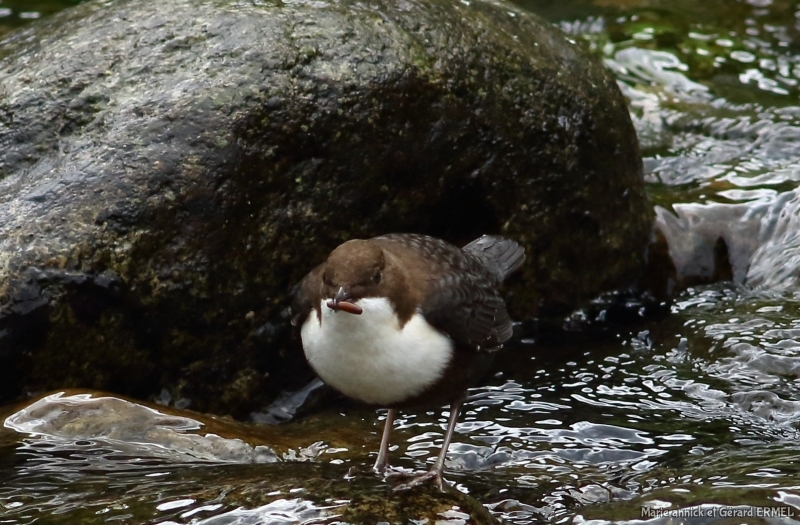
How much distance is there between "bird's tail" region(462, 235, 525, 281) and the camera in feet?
15.1

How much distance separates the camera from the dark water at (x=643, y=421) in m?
3.39

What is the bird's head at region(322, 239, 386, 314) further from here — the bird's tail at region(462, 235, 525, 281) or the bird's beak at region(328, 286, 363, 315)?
the bird's tail at region(462, 235, 525, 281)

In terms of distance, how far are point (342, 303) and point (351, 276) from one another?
140 millimetres

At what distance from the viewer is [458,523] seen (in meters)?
3.25

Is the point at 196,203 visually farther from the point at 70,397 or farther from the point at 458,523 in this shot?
the point at 458,523

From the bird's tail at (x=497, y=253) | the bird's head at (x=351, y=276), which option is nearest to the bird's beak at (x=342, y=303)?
the bird's head at (x=351, y=276)

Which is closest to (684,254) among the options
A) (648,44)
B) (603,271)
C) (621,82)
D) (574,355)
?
(603,271)

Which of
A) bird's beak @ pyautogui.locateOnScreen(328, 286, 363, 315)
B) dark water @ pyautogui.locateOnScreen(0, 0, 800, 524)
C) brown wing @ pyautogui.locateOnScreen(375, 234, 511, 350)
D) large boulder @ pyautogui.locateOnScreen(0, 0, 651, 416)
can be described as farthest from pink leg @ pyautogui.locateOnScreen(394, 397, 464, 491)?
large boulder @ pyautogui.locateOnScreen(0, 0, 651, 416)

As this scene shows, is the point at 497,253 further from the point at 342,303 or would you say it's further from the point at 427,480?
the point at 342,303

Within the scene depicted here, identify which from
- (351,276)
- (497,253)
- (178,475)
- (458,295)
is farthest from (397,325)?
(497,253)

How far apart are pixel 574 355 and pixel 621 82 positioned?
11.1 ft

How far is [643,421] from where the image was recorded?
4.55 metres

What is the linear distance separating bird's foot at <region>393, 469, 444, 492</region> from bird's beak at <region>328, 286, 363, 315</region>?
2.07 feet

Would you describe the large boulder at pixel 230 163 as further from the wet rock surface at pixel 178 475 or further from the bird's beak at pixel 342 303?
the bird's beak at pixel 342 303
